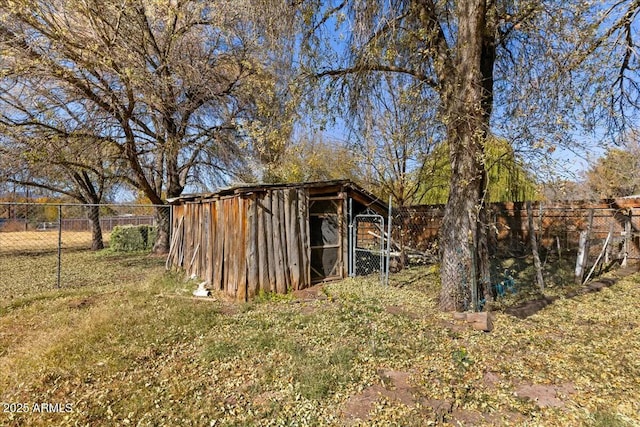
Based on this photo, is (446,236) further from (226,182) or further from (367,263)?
(226,182)

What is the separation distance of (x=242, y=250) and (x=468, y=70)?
4.98m

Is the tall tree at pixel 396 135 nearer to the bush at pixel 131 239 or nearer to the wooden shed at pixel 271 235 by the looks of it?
the wooden shed at pixel 271 235

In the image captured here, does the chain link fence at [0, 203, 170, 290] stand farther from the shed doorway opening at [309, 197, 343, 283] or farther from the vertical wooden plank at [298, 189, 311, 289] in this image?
the shed doorway opening at [309, 197, 343, 283]

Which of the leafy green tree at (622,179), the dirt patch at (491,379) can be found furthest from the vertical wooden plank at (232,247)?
the leafy green tree at (622,179)

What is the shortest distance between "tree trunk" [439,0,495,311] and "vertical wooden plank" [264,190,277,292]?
10.5ft

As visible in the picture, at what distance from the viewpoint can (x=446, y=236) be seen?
5398 millimetres

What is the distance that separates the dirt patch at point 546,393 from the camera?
9.53 ft

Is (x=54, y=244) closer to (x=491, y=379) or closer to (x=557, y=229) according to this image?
(x=491, y=379)

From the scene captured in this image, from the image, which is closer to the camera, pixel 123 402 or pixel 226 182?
pixel 123 402

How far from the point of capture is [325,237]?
785cm

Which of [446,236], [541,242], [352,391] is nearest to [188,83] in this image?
[446,236]

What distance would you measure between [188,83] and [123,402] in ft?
28.9

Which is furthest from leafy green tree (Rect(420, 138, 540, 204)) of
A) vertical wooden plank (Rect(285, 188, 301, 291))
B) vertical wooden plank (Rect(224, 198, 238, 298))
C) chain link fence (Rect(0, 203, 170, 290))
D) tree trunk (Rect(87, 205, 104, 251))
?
tree trunk (Rect(87, 205, 104, 251))

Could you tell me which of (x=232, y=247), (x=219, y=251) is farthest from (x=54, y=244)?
(x=232, y=247)
